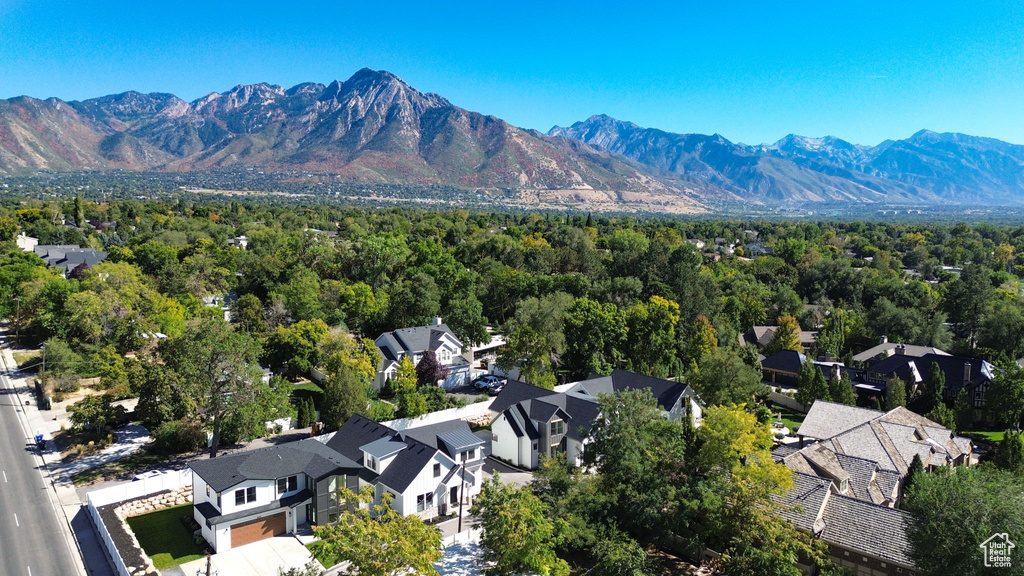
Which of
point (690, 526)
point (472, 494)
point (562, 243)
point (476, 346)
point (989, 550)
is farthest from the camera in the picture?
point (562, 243)

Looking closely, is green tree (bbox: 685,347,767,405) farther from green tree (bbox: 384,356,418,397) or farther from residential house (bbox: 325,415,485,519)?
green tree (bbox: 384,356,418,397)

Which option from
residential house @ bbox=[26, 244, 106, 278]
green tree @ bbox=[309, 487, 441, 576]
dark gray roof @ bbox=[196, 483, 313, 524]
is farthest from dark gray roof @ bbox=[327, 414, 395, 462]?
residential house @ bbox=[26, 244, 106, 278]

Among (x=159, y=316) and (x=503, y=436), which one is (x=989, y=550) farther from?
(x=159, y=316)

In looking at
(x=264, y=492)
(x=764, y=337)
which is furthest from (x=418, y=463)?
(x=764, y=337)

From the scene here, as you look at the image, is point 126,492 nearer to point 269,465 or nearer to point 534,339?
point 269,465

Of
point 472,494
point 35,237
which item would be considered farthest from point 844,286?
point 35,237

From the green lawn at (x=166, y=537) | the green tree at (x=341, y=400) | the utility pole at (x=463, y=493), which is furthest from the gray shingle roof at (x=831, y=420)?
the green lawn at (x=166, y=537)
